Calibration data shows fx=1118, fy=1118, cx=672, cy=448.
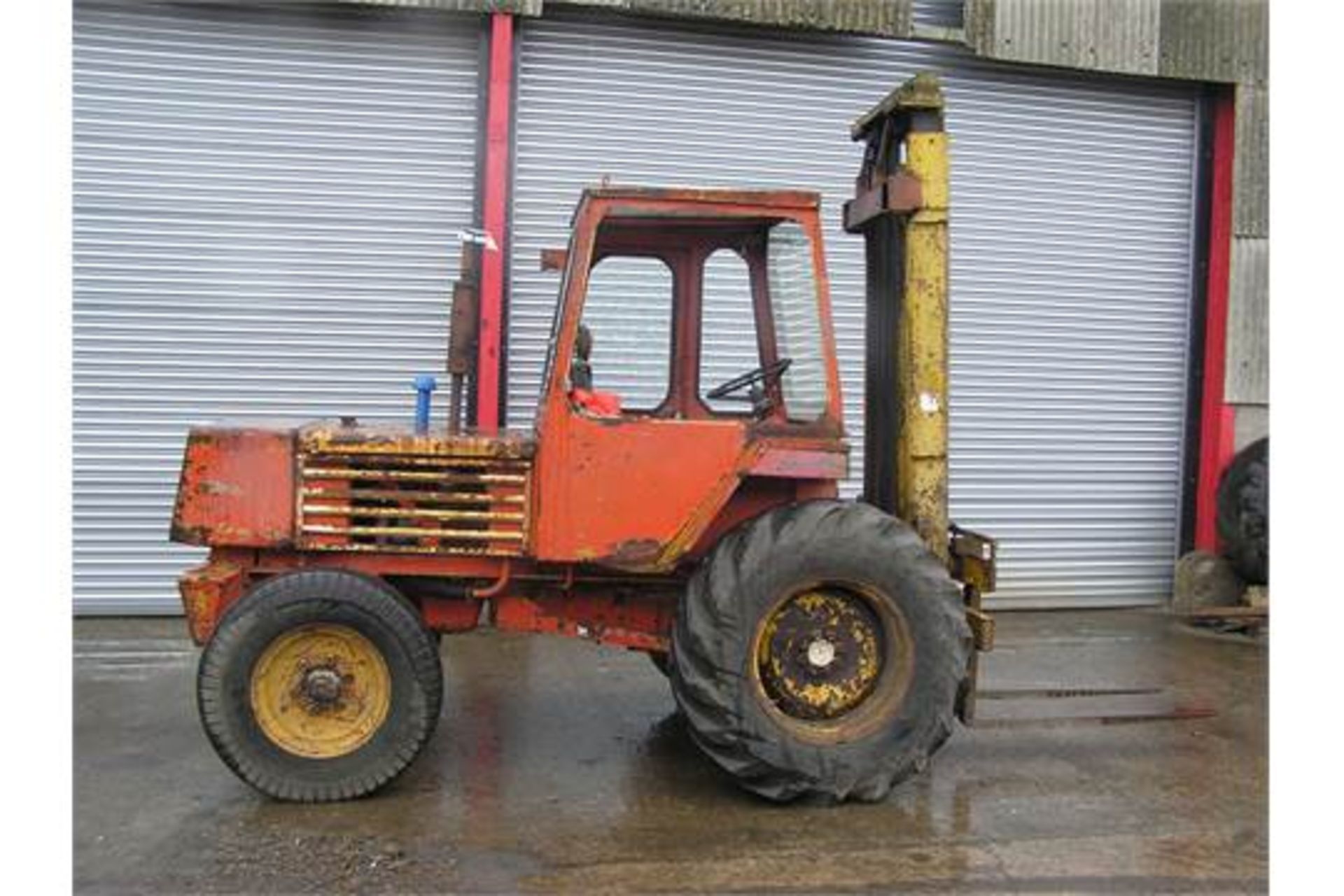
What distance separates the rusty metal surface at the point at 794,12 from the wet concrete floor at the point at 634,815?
16.5 ft

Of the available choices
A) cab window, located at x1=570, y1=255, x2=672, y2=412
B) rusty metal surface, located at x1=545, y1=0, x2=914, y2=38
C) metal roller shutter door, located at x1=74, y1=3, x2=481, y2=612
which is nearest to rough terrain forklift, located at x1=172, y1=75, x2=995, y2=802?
cab window, located at x1=570, y1=255, x2=672, y2=412

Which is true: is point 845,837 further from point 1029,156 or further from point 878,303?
point 1029,156

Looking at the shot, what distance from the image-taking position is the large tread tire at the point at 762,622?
4438 millimetres

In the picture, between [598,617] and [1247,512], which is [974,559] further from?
[1247,512]

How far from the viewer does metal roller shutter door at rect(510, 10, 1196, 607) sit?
852 cm

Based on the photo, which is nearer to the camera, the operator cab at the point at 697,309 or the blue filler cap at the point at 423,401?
the operator cab at the point at 697,309

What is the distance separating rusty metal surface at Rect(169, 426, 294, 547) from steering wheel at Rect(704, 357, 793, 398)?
6.25ft

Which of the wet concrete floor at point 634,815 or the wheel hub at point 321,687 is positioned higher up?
the wheel hub at point 321,687

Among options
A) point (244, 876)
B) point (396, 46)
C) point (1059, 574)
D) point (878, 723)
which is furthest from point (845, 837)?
point (396, 46)

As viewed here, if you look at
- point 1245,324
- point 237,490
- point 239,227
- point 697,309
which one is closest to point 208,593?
point 237,490

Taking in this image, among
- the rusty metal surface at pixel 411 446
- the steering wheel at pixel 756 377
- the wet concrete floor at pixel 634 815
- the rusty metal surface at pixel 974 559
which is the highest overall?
the steering wheel at pixel 756 377

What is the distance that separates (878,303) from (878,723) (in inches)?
75.6

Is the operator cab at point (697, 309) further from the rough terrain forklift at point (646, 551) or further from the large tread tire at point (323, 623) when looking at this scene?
the large tread tire at point (323, 623)

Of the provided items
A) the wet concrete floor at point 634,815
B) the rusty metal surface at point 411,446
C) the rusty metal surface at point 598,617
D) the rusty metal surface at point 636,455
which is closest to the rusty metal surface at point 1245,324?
the wet concrete floor at point 634,815
